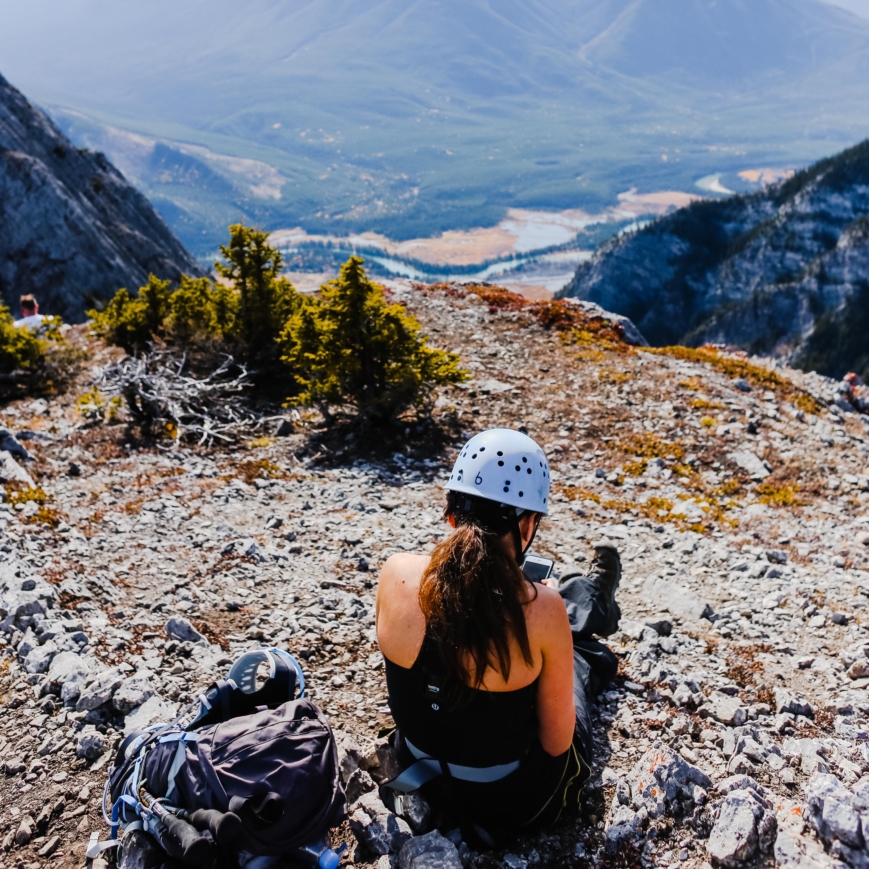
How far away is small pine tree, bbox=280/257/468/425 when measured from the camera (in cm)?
1209

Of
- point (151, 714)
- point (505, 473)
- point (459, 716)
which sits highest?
point (505, 473)

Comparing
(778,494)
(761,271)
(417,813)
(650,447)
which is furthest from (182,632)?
(761,271)

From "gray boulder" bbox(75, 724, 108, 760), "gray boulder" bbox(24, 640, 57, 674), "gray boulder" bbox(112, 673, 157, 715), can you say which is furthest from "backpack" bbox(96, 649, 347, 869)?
"gray boulder" bbox(24, 640, 57, 674)

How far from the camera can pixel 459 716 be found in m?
3.57

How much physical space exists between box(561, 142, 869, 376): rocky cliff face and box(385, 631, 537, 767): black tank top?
137660mm

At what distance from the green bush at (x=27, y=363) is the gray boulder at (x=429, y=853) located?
14461 millimetres

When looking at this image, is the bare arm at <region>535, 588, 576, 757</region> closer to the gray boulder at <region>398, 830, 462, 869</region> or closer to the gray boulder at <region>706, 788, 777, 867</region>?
the gray boulder at <region>398, 830, 462, 869</region>

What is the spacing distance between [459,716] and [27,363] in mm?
15068

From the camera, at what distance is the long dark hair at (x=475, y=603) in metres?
3.33

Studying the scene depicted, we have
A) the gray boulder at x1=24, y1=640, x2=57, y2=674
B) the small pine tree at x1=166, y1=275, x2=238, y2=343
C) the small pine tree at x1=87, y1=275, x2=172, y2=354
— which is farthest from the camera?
the small pine tree at x1=87, y1=275, x2=172, y2=354

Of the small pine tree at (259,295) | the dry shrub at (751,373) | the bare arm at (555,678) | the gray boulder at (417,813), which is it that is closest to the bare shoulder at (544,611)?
the bare arm at (555,678)

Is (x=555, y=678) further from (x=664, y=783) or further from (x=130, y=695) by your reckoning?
(x=130, y=695)

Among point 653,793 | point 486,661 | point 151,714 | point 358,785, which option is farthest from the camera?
point 151,714

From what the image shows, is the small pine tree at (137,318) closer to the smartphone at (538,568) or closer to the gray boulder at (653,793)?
the smartphone at (538,568)
